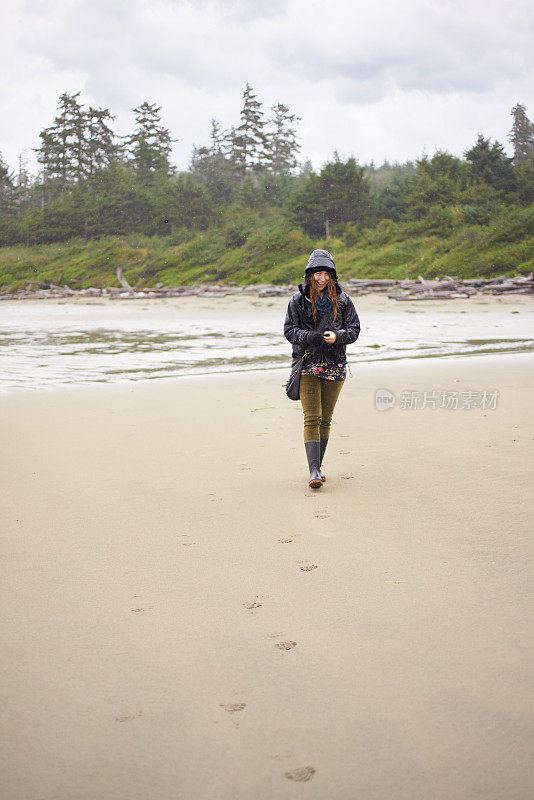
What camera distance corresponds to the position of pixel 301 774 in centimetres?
197

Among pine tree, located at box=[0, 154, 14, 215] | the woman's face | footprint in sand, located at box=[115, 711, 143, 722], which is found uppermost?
pine tree, located at box=[0, 154, 14, 215]

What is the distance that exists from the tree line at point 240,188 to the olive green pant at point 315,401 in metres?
29.9

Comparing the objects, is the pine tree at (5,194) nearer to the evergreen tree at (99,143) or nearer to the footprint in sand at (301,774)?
the evergreen tree at (99,143)

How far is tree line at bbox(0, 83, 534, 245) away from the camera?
35438mm

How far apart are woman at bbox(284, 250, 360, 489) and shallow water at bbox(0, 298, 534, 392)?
219 inches

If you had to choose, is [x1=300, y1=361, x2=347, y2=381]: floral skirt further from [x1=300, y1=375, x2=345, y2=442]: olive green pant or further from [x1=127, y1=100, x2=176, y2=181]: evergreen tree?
[x1=127, y1=100, x2=176, y2=181]: evergreen tree

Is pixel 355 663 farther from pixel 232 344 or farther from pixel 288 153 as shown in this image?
pixel 288 153

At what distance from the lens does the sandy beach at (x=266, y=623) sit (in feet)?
6.62

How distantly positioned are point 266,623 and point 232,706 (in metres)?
0.57

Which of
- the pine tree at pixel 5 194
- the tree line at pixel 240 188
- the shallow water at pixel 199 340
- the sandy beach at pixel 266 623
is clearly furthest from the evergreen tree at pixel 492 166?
the pine tree at pixel 5 194

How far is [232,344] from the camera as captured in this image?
50.3 feet

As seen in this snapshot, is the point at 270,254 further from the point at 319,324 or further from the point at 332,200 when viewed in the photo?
the point at 319,324

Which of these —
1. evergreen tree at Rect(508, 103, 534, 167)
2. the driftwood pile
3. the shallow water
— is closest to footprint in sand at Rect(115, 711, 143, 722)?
the shallow water

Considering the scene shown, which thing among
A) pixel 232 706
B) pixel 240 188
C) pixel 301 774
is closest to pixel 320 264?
pixel 232 706
